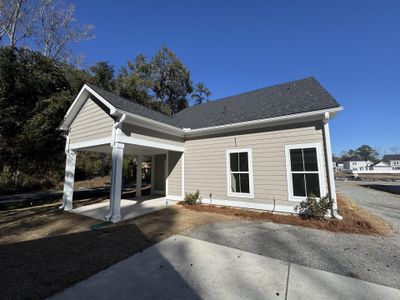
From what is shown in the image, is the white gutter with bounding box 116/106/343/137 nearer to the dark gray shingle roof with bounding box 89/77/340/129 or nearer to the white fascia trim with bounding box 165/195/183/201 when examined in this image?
the dark gray shingle roof with bounding box 89/77/340/129

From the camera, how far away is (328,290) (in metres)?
2.49

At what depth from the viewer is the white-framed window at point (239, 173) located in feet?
23.8

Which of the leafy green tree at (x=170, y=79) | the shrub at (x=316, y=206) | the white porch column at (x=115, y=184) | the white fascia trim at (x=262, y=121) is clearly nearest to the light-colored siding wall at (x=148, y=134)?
the white porch column at (x=115, y=184)

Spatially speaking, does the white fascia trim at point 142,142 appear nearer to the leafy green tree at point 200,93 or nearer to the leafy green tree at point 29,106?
the leafy green tree at point 29,106

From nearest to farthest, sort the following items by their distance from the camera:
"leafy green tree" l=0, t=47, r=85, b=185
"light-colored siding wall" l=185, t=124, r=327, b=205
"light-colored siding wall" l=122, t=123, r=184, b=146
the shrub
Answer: the shrub → "light-colored siding wall" l=122, t=123, r=184, b=146 → "light-colored siding wall" l=185, t=124, r=327, b=205 → "leafy green tree" l=0, t=47, r=85, b=185

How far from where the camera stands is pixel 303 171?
6234 mm

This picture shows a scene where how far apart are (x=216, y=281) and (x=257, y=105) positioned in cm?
748

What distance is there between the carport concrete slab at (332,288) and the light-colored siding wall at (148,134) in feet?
19.1

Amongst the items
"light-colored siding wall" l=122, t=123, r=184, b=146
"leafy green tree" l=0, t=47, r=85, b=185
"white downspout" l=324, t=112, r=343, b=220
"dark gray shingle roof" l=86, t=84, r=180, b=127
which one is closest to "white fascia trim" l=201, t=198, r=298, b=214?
"white downspout" l=324, t=112, r=343, b=220

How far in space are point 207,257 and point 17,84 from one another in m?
11.8

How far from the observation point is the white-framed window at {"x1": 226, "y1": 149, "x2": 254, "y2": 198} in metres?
7.26

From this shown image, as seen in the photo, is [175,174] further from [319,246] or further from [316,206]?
[319,246]

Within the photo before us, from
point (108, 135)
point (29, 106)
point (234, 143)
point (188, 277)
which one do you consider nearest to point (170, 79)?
point (29, 106)

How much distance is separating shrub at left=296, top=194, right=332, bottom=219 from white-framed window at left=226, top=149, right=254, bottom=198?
1899 mm
